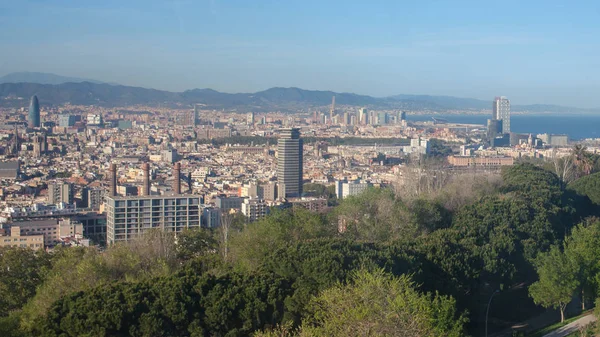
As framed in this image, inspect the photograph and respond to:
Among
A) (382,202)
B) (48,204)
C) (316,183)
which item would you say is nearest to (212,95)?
(316,183)

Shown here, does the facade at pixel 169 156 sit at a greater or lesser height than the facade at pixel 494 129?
lesser

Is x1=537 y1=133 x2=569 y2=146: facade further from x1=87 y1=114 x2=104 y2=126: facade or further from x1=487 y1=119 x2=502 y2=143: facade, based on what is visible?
x1=87 y1=114 x2=104 y2=126: facade

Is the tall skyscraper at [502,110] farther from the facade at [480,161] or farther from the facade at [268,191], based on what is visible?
the facade at [268,191]

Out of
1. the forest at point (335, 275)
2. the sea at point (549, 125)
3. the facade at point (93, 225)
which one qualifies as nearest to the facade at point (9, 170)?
the facade at point (93, 225)

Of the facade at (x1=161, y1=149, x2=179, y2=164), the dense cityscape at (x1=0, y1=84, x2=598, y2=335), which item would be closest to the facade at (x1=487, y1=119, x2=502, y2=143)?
the dense cityscape at (x1=0, y1=84, x2=598, y2=335)

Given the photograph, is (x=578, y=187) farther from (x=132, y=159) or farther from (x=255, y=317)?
(x=132, y=159)
